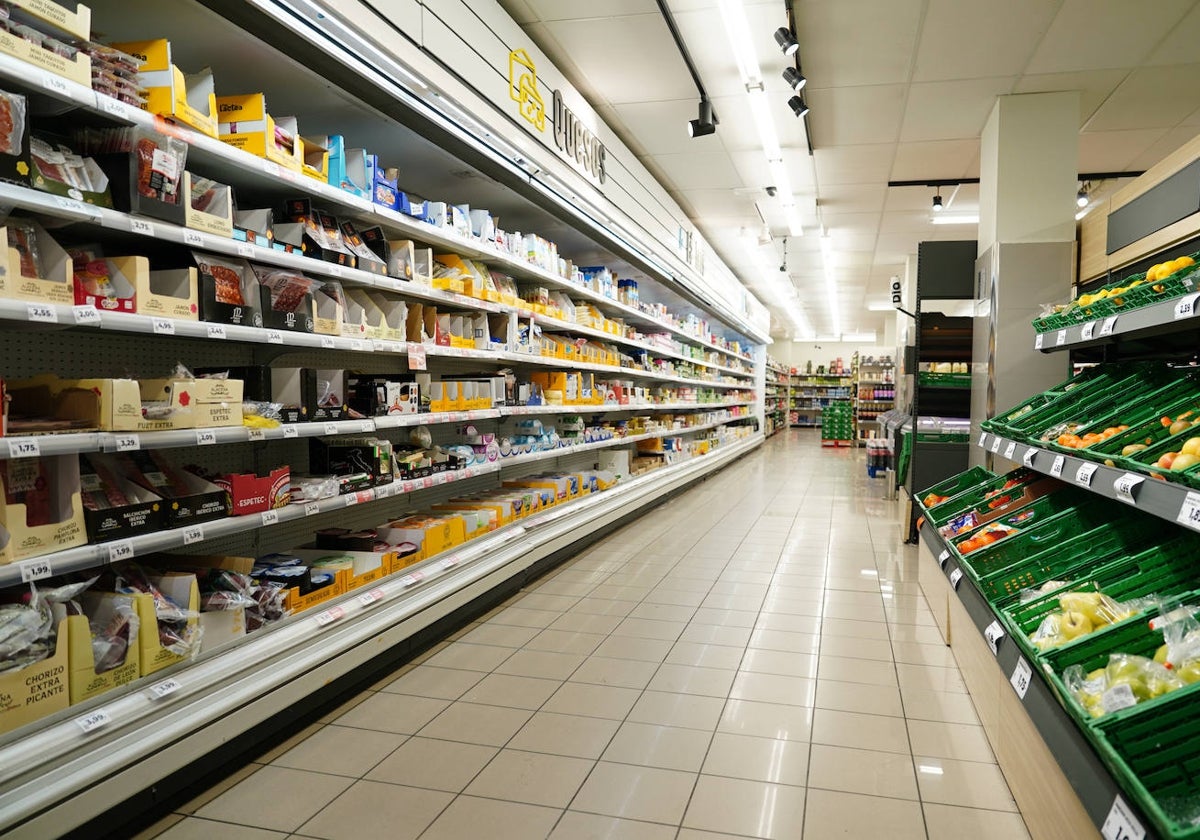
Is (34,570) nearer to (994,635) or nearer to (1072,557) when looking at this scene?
(994,635)

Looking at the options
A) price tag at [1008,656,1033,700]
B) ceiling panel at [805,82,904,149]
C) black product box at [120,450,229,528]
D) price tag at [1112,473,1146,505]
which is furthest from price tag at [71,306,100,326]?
ceiling panel at [805,82,904,149]

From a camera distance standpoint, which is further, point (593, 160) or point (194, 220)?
point (593, 160)

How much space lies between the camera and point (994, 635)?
2.37 metres

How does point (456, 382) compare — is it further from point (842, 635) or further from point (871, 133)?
point (871, 133)

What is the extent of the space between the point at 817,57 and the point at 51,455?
4947 millimetres

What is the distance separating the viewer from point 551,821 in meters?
2.16

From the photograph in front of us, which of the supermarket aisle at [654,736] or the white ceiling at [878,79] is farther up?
the white ceiling at [878,79]

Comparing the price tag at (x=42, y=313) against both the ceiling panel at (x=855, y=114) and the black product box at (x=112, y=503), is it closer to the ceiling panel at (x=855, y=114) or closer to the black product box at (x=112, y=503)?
the black product box at (x=112, y=503)

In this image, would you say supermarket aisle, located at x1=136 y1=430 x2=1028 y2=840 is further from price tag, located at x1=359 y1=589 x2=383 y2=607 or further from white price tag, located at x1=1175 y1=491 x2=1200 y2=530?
white price tag, located at x1=1175 y1=491 x2=1200 y2=530

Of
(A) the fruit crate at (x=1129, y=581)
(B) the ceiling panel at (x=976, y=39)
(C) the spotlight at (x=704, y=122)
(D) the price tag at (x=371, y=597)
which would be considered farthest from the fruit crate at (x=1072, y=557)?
(C) the spotlight at (x=704, y=122)

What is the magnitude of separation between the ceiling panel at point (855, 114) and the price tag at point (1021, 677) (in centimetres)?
464

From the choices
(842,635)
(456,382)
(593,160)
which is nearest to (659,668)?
(842,635)

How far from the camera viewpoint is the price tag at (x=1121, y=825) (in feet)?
4.38

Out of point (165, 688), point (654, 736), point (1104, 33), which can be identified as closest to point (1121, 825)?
point (654, 736)
